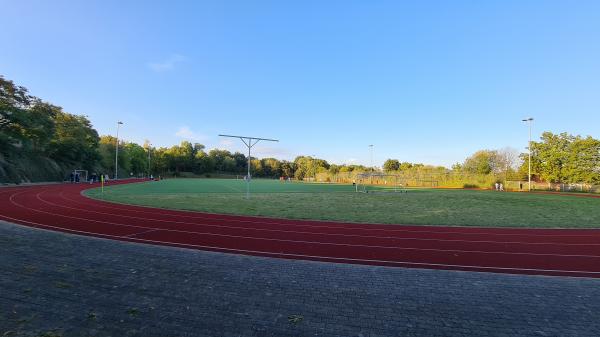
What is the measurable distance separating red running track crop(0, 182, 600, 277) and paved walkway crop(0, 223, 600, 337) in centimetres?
106

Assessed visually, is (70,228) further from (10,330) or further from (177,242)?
(10,330)

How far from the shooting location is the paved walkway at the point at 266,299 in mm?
3902

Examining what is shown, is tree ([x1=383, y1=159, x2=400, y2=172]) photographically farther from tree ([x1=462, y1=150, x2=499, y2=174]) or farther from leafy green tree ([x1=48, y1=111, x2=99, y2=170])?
leafy green tree ([x1=48, y1=111, x2=99, y2=170])

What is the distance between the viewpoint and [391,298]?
192 inches

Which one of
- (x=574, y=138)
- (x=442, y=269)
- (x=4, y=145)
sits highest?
(x=574, y=138)

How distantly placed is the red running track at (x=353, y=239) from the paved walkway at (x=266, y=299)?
1.06m

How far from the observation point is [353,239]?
9758 millimetres

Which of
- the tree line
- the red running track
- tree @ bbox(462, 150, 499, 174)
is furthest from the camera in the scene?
tree @ bbox(462, 150, 499, 174)

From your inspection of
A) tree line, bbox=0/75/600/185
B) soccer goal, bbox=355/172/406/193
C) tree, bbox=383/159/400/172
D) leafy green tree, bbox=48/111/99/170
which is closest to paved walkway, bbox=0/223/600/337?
soccer goal, bbox=355/172/406/193

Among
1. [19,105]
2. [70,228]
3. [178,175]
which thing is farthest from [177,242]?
[178,175]

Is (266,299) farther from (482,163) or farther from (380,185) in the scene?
(482,163)

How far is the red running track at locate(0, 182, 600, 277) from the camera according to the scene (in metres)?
7.43

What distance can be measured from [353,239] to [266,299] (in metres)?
5.52

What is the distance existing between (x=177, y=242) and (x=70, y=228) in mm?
4542
